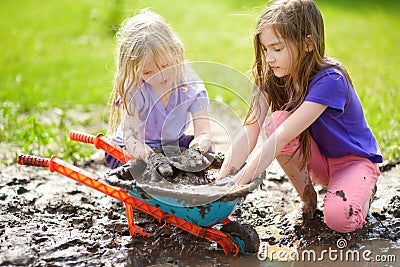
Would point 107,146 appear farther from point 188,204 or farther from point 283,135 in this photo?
point 283,135

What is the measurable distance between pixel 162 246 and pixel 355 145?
1.20 meters

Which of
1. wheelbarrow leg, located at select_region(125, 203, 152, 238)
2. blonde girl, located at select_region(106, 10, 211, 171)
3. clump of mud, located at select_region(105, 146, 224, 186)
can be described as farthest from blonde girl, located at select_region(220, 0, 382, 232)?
wheelbarrow leg, located at select_region(125, 203, 152, 238)

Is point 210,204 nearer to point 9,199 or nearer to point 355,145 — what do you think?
point 355,145

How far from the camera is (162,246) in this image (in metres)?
3.02

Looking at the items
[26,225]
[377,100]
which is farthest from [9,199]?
[377,100]

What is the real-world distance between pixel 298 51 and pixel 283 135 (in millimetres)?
455

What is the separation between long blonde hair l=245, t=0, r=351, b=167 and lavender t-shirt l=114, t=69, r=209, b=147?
1.50ft

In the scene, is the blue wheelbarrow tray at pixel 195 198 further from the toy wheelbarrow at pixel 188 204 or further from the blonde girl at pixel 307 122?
the blonde girl at pixel 307 122

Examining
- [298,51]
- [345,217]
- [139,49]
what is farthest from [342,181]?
[139,49]

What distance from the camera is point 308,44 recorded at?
117 inches

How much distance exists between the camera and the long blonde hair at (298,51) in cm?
291

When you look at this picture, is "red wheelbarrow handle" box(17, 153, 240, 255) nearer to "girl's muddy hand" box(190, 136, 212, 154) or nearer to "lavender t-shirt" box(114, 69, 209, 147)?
"girl's muddy hand" box(190, 136, 212, 154)

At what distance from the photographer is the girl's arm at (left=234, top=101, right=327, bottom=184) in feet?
9.46

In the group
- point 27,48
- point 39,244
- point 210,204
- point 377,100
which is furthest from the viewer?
point 27,48
